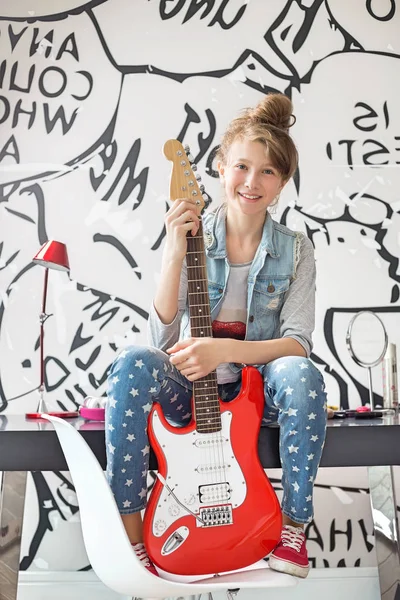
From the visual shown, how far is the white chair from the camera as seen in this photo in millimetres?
1180

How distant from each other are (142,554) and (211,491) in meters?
0.17

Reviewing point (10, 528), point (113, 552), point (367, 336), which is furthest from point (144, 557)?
point (367, 336)

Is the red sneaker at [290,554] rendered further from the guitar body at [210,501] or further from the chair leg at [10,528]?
the chair leg at [10,528]

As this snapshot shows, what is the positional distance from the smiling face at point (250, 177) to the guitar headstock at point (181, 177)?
0.46 ft

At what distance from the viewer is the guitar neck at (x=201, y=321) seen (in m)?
1.36

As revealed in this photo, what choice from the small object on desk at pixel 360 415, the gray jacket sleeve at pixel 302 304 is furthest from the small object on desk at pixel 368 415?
the gray jacket sleeve at pixel 302 304

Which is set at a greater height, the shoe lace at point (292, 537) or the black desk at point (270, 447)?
the black desk at point (270, 447)

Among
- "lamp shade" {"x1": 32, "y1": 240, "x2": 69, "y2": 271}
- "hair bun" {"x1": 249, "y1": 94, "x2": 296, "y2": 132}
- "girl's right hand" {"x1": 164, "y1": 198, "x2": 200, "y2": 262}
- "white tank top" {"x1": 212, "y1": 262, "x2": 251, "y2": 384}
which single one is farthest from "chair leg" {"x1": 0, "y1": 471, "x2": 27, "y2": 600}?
"hair bun" {"x1": 249, "y1": 94, "x2": 296, "y2": 132}

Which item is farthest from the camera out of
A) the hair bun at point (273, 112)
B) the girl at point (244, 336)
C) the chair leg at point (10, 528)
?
the chair leg at point (10, 528)

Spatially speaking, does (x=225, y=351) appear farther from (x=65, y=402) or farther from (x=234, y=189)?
(x=65, y=402)

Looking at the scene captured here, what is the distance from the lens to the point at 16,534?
189 cm

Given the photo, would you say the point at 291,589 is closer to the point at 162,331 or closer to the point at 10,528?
the point at 10,528

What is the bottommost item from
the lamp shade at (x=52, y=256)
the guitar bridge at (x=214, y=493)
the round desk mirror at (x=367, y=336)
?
the guitar bridge at (x=214, y=493)

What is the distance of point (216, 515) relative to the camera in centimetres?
130
